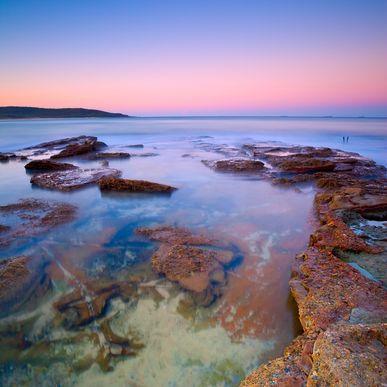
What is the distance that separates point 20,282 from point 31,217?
10.1 ft

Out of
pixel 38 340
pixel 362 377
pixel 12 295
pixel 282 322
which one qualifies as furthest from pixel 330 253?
pixel 12 295

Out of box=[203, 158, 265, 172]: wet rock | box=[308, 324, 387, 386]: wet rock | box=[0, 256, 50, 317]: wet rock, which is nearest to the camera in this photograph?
box=[308, 324, 387, 386]: wet rock

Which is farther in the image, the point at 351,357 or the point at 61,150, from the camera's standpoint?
the point at 61,150

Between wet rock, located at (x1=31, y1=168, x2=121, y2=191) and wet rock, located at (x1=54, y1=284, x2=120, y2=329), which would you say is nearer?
wet rock, located at (x1=54, y1=284, x2=120, y2=329)

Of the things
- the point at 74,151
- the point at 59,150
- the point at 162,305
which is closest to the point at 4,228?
the point at 162,305

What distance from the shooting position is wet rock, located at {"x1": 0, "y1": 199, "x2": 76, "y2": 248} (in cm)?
622

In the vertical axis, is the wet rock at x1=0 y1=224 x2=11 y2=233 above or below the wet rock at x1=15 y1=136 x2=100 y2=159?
below

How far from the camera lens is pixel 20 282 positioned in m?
4.52

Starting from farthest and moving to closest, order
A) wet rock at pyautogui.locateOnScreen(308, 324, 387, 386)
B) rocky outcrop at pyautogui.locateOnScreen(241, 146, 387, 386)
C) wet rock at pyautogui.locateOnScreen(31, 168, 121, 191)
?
wet rock at pyautogui.locateOnScreen(31, 168, 121, 191) < rocky outcrop at pyautogui.locateOnScreen(241, 146, 387, 386) < wet rock at pyautogui.locateOnScreen(308, 324, 387, 386)

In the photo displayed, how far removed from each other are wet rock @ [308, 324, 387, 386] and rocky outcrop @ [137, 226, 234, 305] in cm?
185

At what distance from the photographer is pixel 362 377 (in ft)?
7.30

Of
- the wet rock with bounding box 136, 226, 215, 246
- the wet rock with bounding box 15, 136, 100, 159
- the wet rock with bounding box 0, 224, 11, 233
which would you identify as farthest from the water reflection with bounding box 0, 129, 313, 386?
the wet rock with bounding box 15, 136, 100, 159

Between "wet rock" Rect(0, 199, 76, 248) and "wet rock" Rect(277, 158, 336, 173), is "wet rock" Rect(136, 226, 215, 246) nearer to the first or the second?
"wet rock" Rect(0, 199, 76, 248)

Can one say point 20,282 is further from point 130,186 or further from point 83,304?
point 130,186
